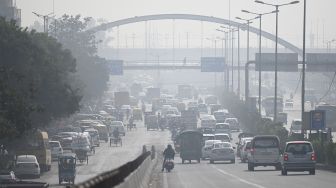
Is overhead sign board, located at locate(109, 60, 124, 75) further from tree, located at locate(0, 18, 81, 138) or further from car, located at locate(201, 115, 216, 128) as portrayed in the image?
tree, located at locate(0, 18, 81, 138)

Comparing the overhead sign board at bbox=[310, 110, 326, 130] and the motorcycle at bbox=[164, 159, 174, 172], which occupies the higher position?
the overhead sign board at bbox=[310, 110, 326, 130]

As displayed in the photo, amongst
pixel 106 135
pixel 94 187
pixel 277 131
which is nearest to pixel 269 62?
pixel 106 135

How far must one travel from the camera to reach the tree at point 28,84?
61.5 metres

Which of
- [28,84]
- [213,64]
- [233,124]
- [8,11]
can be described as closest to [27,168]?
[28,84]

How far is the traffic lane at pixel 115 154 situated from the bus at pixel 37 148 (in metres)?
0.79

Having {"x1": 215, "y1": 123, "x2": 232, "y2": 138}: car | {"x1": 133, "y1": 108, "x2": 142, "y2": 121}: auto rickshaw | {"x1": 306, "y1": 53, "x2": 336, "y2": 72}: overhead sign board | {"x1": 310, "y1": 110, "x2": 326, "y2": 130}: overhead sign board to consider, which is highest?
{"x1": 306, "y1": 53, "x2": 336, "y2": 72}: overhead sign board

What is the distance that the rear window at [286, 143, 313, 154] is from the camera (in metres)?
56.5

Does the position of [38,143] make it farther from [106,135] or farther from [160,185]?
[106,135]

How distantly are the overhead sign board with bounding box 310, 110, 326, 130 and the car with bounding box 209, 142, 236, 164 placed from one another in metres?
6.30

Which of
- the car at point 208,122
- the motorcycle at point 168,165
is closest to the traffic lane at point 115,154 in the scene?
the motorcycle at point 168,165

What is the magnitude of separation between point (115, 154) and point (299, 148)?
131 ft

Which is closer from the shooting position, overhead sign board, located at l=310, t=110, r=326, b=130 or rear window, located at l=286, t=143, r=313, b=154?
rear window, located at l=286, t=143, r=313, b=154

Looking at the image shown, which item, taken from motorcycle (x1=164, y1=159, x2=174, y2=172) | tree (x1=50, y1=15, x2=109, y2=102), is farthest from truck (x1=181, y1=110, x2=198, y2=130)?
motorcycle (x1=164, y1=159, x2=174, y2=172)

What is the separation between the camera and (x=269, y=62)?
12725 cm
